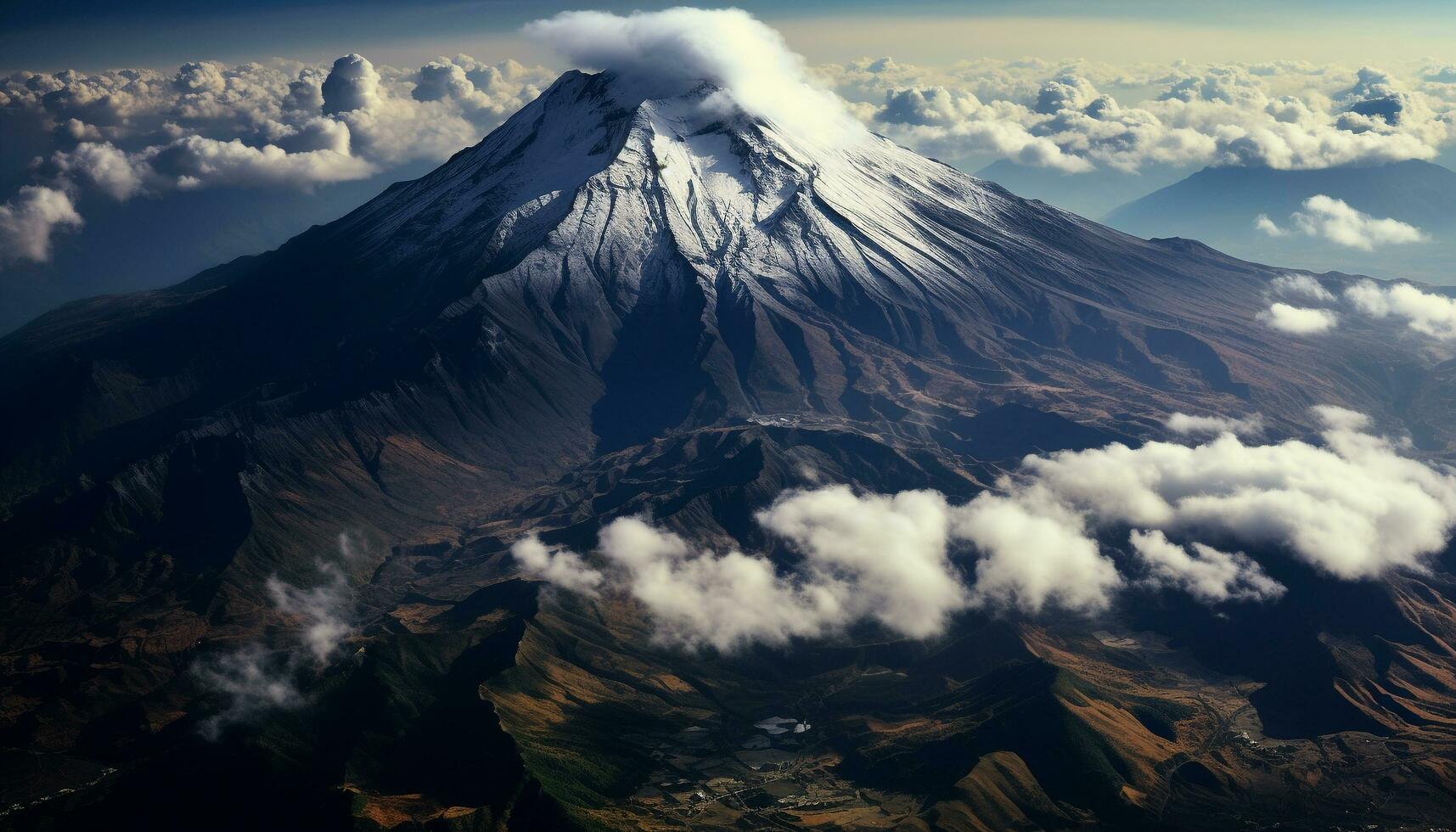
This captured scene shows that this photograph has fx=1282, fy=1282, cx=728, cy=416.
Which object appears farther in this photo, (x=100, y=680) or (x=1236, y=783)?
(x=100, y=680)

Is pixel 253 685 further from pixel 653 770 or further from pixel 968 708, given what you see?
pixel 968 708

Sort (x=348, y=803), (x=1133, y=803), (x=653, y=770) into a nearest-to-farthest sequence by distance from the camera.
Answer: (x=348, y=803), (x=1133, y=803), (x=653, y=770)

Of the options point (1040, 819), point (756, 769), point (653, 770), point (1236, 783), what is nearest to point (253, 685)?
point (653, 770)

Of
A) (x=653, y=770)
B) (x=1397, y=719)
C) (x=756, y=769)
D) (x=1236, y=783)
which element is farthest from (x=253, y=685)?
(x=1397, y=719)

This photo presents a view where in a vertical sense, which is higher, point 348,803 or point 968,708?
point 348,803

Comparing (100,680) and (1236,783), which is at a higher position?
(100,680)

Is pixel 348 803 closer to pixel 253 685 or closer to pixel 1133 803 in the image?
pixel 253 685

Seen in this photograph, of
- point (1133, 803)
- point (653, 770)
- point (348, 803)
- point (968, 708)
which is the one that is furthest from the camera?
point (968, 708)

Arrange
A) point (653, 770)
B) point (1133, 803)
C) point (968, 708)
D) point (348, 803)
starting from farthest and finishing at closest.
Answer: point (968, 708)
point (653, 770)
point (1133, 803)
point (348, 803)

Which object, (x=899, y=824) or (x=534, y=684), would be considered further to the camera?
(x=534, y=684)
